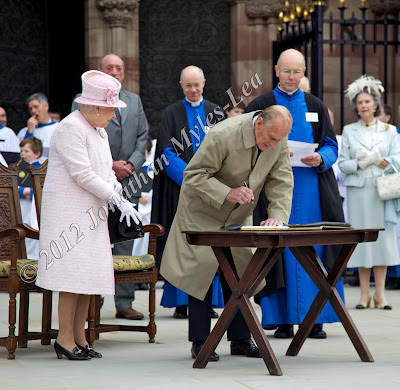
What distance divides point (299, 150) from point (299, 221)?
526 mm

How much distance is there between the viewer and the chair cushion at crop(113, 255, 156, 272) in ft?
20.6

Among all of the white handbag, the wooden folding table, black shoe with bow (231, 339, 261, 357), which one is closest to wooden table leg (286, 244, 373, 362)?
the wooden folding table

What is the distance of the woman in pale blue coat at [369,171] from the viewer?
866 cm

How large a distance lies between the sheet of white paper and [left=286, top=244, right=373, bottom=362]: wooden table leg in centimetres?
112

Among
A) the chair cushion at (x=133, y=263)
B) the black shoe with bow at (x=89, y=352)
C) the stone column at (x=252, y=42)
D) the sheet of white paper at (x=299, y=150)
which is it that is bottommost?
the black shoe with bow at (x=89, y=352)

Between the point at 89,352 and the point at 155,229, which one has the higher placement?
the point at 155,229

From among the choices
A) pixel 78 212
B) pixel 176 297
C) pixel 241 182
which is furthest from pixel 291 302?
pixel 78 212

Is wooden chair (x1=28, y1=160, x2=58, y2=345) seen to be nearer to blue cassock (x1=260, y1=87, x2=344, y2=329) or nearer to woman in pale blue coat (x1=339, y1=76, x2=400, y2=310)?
blue cassock (x1=260, y1=87, x2=344, y2=329)

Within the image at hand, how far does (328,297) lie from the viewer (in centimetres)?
568

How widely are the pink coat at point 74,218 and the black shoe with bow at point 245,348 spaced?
2.81ft

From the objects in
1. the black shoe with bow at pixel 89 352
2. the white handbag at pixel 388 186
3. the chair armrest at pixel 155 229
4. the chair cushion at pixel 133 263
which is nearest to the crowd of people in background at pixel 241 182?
the black shoe with bow at pixel 89 352

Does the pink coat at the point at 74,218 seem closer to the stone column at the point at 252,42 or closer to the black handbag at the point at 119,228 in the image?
the black handbag at the point at 119,228

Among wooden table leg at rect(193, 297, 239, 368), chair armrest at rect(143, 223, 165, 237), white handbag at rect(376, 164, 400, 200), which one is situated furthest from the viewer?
white handbag at rect(376, 164, 400, 200)

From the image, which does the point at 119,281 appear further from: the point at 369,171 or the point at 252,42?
the point at 252,42
